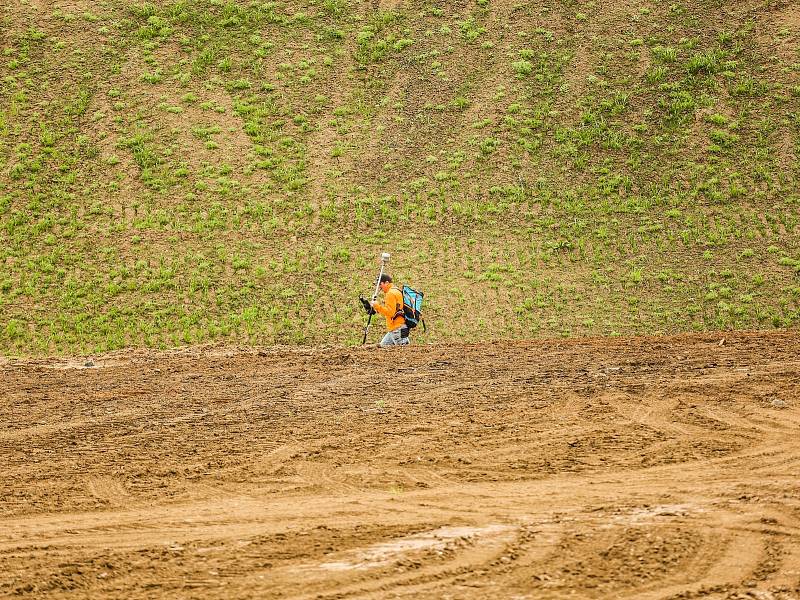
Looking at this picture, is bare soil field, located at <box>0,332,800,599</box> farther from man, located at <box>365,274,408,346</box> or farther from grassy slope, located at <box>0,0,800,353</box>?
grassy slope, located at <box>0,0,800,353</box>

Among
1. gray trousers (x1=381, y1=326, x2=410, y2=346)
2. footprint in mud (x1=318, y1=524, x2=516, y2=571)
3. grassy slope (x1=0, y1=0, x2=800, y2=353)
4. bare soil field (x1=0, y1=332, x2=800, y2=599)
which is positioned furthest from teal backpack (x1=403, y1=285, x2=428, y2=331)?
footprint in mud (x1=318, y1=524, x2=516, y2=571)

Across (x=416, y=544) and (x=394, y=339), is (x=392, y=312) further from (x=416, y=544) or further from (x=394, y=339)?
(x=416, y=544)

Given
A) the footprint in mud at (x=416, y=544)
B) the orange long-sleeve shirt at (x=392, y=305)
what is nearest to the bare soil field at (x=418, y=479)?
the footprint in mud at (x=416, y=544)

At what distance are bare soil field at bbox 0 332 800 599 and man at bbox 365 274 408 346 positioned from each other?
139 centimetres

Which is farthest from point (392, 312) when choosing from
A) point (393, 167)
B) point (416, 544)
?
point (393, 167)

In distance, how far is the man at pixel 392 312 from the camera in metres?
17.4

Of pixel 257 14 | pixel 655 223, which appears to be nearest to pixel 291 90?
pixel 257 14

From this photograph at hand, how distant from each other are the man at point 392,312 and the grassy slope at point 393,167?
3.27m

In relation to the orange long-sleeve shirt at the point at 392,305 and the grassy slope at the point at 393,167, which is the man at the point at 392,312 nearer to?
the orange long-sleeve shirt at the point at 392,305

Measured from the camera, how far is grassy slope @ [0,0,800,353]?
22203mm

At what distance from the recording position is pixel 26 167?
27266 millimetres

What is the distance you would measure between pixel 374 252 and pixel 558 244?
16.1 ft

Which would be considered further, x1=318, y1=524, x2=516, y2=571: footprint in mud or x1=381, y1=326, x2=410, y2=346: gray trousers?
x1=381, y1=326, x2=410, y2=346: gray trousers

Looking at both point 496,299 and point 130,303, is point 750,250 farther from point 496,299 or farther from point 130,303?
point 130,303
